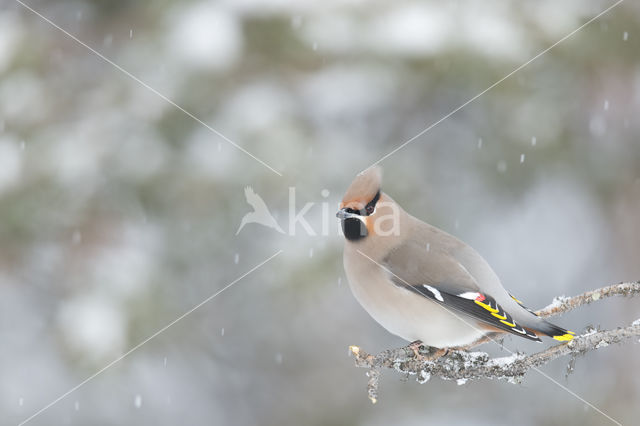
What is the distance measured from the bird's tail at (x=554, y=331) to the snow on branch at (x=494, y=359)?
2.0 inches

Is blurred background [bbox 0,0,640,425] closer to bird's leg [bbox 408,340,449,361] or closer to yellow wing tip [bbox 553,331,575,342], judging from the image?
bird's leg [bbox 408,340,449,361]

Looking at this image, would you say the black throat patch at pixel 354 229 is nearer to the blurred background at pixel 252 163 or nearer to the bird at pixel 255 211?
the bird at pixel 255 211

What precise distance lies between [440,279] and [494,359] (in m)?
0.48

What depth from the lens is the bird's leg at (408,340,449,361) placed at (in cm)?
291

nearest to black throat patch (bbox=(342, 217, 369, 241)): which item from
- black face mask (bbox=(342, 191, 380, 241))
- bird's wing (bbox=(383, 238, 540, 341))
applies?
black face mask (bbox=(342, 191, 380, 241))

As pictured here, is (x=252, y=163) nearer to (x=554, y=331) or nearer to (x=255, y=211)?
(x=255, y=211)

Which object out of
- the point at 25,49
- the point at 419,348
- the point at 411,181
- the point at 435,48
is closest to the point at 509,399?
the point at 411,181

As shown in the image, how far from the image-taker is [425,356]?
9.71ft

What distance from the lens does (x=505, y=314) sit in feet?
9.23

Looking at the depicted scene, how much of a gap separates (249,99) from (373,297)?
224cm

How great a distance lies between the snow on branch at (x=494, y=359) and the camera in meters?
2.45

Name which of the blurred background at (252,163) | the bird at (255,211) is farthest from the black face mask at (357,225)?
the blurred background at (252,163)

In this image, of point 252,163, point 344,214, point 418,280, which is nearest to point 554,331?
point 418,280

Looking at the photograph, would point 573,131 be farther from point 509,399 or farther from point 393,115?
point 509,399
